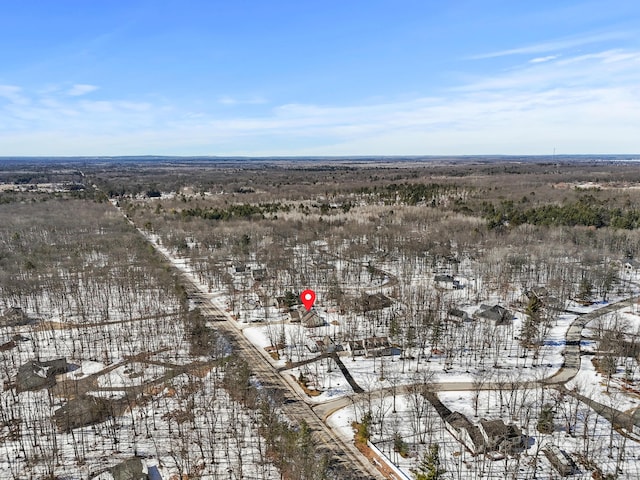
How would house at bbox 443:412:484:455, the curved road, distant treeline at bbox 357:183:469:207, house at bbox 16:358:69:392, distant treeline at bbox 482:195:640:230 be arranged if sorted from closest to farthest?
house at bbox 443:412:484:455 → the curved road → house at bbox 16:358:69:392 → distant treeline at bbox 482:195:640:230 → distant treeline at bbox 357:183:469:207

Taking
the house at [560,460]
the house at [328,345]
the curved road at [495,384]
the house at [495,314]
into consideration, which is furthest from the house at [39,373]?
the house at [495,314]

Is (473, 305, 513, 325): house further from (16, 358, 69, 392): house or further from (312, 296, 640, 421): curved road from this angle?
(16, 358, 69, 392): house

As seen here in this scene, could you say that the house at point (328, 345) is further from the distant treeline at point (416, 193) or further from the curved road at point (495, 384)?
the distant treeline at point (416, 193)

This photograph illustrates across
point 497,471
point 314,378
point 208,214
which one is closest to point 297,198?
point 208,214

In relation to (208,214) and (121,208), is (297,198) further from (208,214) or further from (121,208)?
(121,208)

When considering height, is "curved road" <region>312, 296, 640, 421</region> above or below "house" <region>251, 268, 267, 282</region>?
below

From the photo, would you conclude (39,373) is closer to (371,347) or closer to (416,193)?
(371,347)

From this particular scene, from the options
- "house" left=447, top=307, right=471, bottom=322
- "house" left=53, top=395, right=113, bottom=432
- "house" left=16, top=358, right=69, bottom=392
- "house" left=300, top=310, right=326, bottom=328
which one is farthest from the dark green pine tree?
"house" left=16, top=358, right=69, bottom=392

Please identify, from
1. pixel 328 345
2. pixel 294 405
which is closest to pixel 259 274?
pixel 328 345
